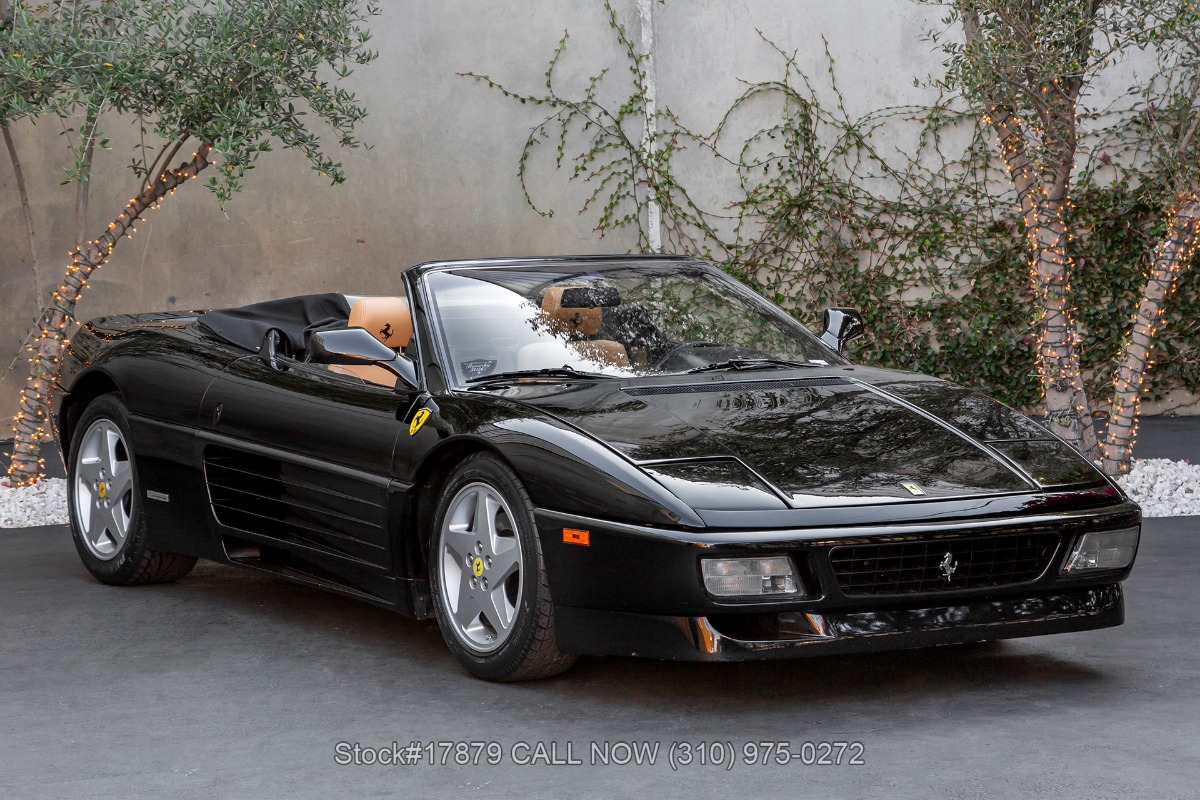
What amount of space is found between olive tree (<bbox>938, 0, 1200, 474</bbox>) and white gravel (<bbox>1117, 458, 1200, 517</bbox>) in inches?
6.0

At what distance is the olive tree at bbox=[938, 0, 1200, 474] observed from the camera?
7660 mm

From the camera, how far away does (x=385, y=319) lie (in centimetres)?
569

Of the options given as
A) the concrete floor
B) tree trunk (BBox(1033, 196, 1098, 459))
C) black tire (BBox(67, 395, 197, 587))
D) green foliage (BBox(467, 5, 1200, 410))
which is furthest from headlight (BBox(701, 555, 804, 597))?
green foliage (BBox(467, 5, 1200, 410))

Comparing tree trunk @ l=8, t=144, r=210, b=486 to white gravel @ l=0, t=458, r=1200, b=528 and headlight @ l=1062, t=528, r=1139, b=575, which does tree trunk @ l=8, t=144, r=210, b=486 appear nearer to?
white gravel @ l=0, t=458, r=1200, b=528

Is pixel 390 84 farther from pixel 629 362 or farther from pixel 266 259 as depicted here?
pixel 629 362

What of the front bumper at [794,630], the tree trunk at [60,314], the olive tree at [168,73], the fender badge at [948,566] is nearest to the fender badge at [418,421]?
the front bumper at [794,630]

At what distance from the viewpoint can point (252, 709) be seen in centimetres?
427

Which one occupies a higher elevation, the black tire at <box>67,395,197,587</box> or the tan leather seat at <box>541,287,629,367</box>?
the tan leather seat at <box>541,287,629,367</box>

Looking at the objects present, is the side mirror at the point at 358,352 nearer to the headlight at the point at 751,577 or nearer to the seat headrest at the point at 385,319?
the seat headrest at the point at 385,319

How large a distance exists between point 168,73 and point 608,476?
5.17 metres

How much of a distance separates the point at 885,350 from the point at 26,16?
21.5ft

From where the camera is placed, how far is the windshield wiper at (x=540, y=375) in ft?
15.6

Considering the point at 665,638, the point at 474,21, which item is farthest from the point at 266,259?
the point at 665,638

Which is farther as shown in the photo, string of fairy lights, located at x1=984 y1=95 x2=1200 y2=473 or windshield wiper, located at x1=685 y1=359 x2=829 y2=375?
string of fairy lights, located at x1=984 y1=95 x2=1200 y2=473
